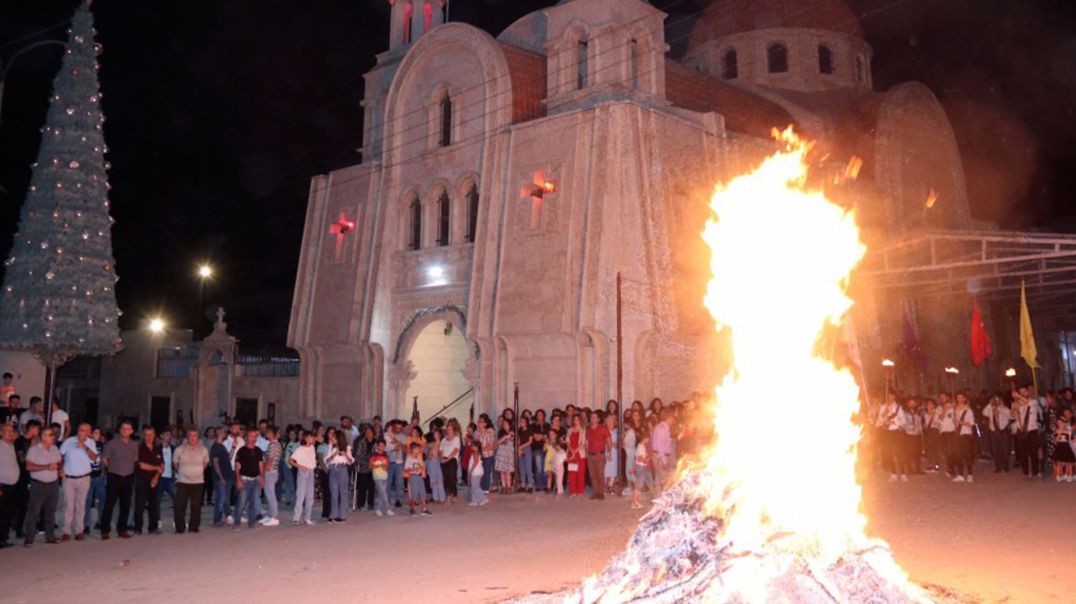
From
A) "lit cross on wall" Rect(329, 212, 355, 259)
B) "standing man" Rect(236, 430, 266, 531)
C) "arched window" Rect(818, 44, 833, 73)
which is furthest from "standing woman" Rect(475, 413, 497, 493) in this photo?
"arched window" Rect(818, 44, 833, 73)

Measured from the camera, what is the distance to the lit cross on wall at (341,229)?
27.0m

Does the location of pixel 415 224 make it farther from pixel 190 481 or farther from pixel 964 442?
pixel 964 442

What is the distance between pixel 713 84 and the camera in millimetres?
28094

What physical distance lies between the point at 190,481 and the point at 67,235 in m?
9.23

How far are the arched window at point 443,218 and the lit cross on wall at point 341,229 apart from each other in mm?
3347

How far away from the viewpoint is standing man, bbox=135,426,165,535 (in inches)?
496

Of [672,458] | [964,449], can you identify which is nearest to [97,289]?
[672,458]

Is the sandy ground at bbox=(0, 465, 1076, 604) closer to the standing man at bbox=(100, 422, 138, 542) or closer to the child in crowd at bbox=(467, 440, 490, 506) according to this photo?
the standing man at bbox=(100, 422, 138, 542)

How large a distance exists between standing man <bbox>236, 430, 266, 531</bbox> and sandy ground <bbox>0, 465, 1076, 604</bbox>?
2.03 ft

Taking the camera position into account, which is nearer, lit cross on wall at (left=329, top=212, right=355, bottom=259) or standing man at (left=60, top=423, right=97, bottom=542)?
standing man at (left=60, top=423, right=97, bottom=542)

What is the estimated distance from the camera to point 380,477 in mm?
14383

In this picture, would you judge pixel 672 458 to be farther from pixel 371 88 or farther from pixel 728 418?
pixel 371 88

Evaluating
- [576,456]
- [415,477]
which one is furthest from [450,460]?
[576,456]

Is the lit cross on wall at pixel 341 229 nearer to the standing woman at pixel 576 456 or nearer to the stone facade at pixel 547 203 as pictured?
the stone facade at pixel 547 203
